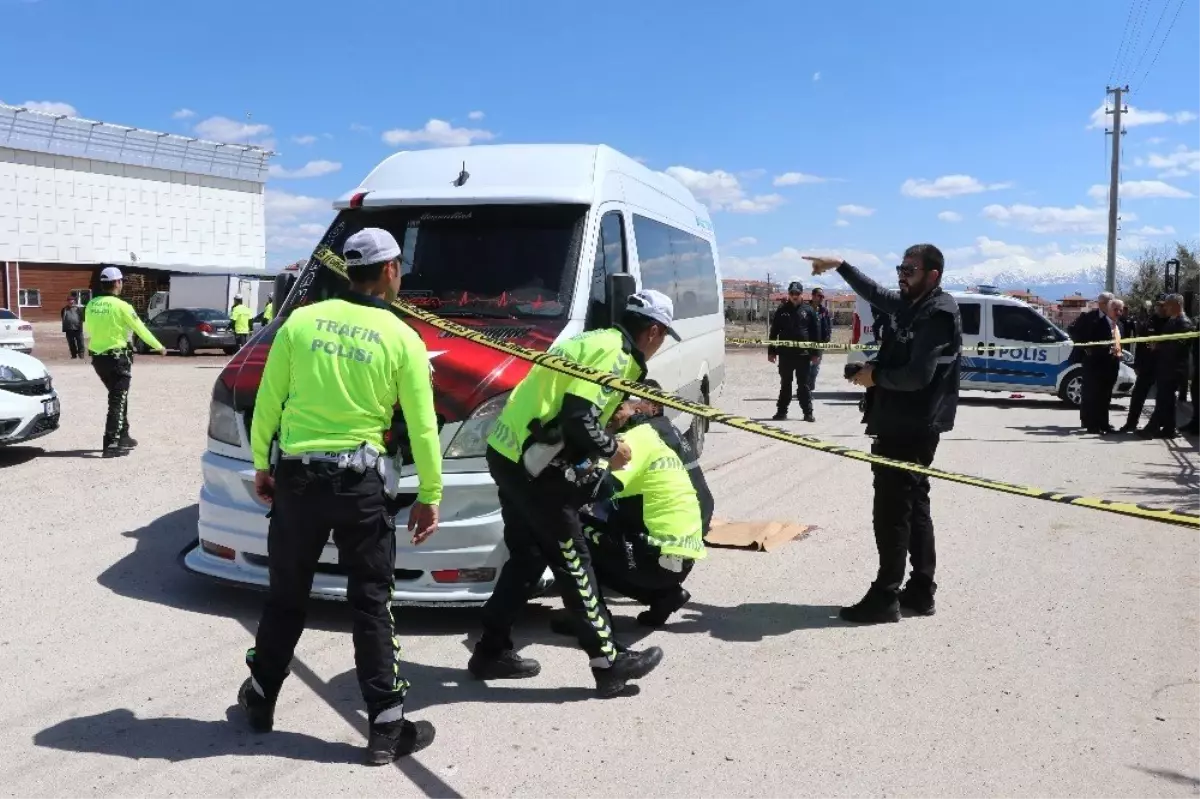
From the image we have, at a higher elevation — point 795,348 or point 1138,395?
point 795,348

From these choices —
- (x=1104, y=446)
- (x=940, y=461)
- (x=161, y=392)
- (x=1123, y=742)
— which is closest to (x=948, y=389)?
(x=1123, y=742)

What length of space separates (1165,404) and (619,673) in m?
11.9

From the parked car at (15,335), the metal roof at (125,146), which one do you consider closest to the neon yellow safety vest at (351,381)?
the parked car at (15,335)

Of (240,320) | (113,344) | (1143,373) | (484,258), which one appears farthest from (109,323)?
(240,320)

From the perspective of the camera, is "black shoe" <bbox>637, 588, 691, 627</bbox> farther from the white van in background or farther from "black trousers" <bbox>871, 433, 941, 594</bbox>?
"black trousers" <bbox>871, 433, 941, 594</bbox>

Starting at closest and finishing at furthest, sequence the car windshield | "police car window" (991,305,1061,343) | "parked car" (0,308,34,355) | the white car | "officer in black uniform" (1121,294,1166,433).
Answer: the car windshield, the white car, "officer in black uniform" (1121,294,1166,433), "police car window" (991,305,1061,343), "parked car" (0,308,34,355)

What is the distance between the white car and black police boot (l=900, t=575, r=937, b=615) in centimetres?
849

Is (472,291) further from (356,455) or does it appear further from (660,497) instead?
(356,455)

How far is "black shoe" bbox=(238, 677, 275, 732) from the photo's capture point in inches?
162

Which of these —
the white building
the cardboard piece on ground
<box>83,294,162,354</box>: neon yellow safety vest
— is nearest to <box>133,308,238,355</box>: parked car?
the white building

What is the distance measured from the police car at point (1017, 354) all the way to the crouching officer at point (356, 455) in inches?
614

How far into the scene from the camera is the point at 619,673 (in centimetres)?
453

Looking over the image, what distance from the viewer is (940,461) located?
11.5 meters

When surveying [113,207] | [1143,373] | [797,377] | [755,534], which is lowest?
[755,534]
